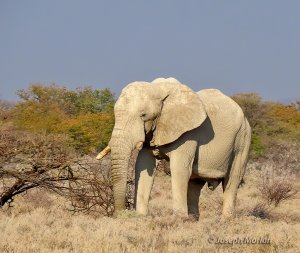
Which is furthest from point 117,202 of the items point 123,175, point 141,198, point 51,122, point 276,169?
point 51,122

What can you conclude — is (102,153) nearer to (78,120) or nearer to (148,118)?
(148,118)

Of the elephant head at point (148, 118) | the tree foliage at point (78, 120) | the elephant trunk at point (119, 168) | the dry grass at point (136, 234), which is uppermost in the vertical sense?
the tree foliage at point (78, 120)

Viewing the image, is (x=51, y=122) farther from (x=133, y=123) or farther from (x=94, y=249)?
(x=94, y=249)

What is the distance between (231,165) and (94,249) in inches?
202

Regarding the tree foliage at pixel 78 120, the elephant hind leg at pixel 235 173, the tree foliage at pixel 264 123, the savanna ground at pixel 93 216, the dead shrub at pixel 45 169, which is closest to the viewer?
the savanna ground at pixel 93 216

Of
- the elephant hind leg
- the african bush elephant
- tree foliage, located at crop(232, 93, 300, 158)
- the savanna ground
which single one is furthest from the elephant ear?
tree foliage, located at crop(232, 93, 300, 158)

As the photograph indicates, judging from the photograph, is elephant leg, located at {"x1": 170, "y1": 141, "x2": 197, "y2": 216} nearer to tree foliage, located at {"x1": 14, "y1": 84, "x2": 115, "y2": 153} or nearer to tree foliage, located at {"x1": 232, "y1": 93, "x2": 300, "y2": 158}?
tree foliage, located at {"x1": 14, "y1": 84, "x2": 115, "y2": 153}

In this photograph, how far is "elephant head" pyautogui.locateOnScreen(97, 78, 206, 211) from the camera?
9750 mm

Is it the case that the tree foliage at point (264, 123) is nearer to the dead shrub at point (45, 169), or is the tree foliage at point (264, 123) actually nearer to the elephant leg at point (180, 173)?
the dead shrub at point (45, 169)

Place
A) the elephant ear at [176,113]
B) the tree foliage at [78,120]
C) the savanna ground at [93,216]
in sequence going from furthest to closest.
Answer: the tree foliage at [78,120] < the elephant ear at [176,113] < the savanna ground at [93,216]

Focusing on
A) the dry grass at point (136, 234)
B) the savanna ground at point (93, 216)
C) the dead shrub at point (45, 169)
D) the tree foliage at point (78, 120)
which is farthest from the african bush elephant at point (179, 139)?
the tree foliage at point (78, 120)

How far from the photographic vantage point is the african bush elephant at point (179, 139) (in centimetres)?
991

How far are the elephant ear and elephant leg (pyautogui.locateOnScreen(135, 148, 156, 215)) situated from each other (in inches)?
10.4

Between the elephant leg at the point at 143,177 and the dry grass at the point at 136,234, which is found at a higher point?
the elephant leg at the point at 143,177
